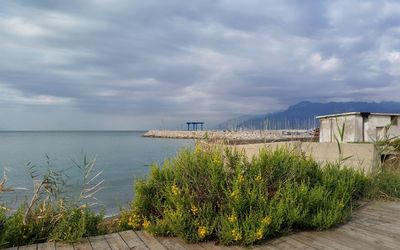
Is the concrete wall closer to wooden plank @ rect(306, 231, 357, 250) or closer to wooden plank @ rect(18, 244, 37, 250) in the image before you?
wooden plank @ rect(306, 231, 357, 250)

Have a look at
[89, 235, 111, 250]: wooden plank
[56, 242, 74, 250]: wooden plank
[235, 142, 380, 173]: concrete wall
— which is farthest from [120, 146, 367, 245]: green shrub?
[235, 142, 380, 173]: concrete wall

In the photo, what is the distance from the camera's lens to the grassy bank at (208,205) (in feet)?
13.6

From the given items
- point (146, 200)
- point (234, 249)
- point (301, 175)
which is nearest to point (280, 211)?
point (234, 249)

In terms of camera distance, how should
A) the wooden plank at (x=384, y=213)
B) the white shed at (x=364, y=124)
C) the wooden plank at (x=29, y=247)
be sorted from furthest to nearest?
the white shed at (x=364, y=124), the wooden plank at (x=384, y=213), the wooden plank at (x=29, y=247)

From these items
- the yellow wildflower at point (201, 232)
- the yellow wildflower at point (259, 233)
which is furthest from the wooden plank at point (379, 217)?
the yellow wildflower at point (201, 232)

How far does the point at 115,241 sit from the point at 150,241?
43 centimetres

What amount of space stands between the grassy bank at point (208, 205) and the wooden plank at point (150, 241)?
11 centimetres

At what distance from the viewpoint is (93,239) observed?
4250mm

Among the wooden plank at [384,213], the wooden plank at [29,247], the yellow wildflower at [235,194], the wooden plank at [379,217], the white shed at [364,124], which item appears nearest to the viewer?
the wooden plank at [29,247]

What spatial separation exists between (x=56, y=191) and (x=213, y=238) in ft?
8.30

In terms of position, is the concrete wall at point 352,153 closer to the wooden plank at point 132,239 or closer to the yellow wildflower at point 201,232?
the yellow wildflower at point 201,232

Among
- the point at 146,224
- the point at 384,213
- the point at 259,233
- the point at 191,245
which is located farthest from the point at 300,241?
the point at 384,213

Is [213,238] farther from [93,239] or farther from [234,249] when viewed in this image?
[93,239]

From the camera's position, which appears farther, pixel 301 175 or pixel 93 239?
pixel 301 175
